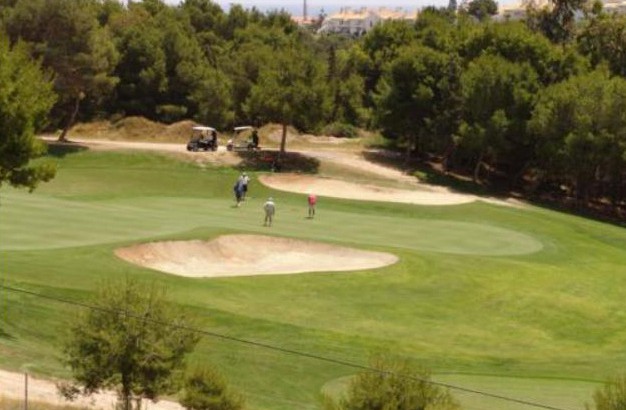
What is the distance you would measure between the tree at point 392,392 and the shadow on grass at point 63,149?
55.8m

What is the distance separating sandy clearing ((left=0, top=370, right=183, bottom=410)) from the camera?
69.4ft

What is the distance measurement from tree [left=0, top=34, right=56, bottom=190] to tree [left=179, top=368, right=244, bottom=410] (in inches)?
377

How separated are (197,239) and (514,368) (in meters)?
17.5

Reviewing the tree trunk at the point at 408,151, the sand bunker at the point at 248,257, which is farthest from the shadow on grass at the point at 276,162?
the sand bunker at the point at 248,257

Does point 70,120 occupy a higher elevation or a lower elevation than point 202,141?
higher

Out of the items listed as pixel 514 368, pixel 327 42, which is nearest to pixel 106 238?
pixel 514 368

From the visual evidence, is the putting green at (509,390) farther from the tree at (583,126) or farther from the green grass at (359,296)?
the tree at (583,126)

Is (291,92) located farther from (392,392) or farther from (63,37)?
(392,392)

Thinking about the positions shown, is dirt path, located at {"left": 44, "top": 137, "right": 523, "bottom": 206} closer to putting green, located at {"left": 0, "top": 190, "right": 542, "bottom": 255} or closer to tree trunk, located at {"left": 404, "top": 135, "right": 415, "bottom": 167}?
tree trunk, located at {"left": 404, "top": 135, "right": 415, "bottom": 167}

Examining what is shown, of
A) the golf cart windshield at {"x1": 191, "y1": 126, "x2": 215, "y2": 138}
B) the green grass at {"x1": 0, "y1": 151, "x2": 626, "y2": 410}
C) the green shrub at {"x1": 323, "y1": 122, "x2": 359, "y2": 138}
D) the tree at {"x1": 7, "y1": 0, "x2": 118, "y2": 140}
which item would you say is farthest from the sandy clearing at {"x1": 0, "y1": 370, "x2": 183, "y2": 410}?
the green shrub at {"x1": 323, "y1": 122, "x2": 359, "y2": 138}

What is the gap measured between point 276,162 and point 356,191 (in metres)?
8.83

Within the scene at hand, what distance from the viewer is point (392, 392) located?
57.3 ft

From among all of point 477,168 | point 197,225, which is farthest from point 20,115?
point 477,168

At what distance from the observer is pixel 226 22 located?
12206 cm
